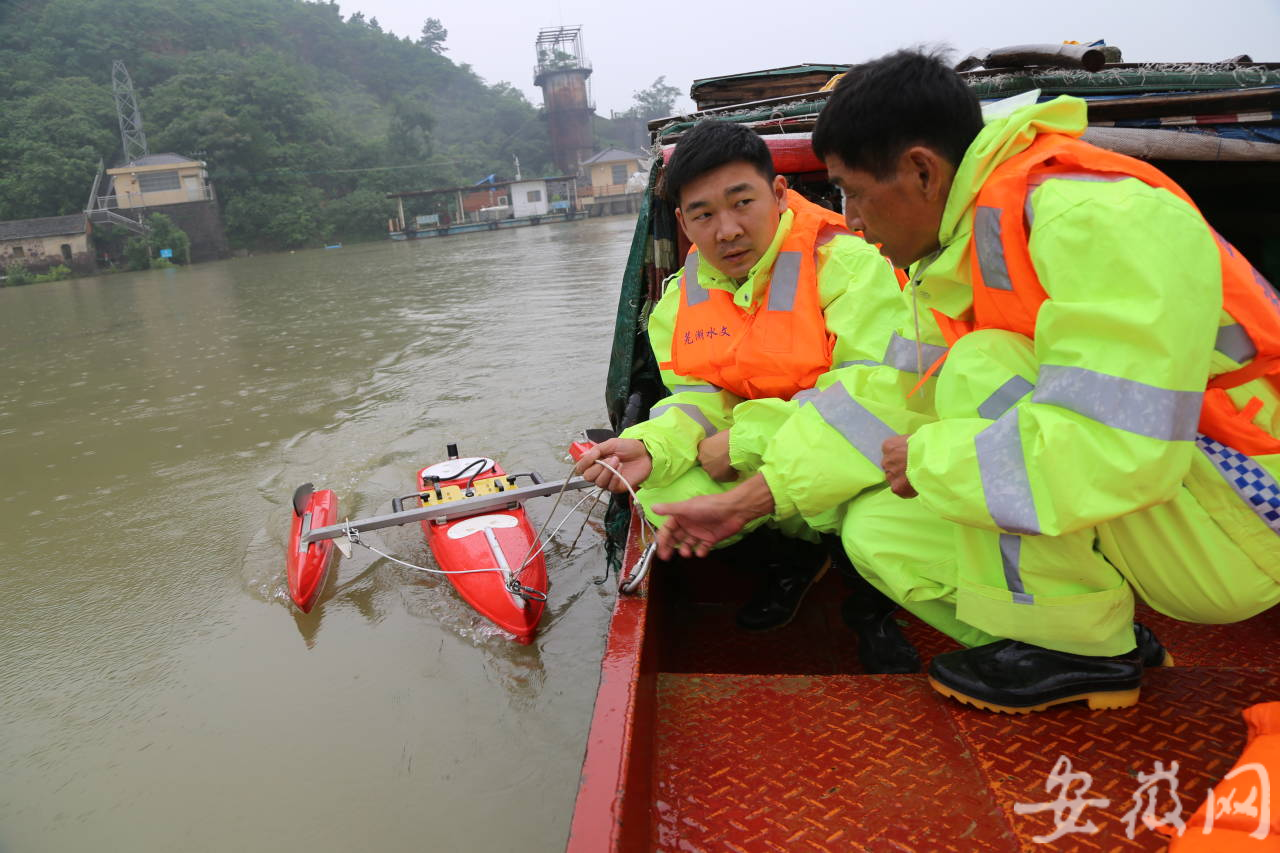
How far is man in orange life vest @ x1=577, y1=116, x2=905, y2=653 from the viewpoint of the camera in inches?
93.0

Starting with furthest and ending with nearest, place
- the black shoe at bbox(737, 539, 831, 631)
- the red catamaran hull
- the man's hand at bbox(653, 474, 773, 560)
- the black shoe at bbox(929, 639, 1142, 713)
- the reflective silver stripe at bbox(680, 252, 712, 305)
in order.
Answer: the red catamaran hull < the reflective silver stripe at bbox(680, 252, 712, 305) < the black shoe at bbox(737, 539, 831, 631) < the man's hand at bbox(653, 474, 773, 560) < the black shoe at bbox(929, 639, 1142, 713)

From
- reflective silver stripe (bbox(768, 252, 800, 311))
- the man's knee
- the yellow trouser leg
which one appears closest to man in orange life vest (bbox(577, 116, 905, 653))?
reflective silver stripe (bbox(768, 252, 800, 311))

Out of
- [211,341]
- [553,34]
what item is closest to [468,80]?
[553,34]

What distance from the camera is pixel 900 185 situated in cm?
159

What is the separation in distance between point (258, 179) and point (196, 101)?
5527 millimetres

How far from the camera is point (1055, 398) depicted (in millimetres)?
1352

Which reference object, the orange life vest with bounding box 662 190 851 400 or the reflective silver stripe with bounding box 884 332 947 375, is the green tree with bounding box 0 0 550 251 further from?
the reflective silver stripe with bounding box 884 332 947 375

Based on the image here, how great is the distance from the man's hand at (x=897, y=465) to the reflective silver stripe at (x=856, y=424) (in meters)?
0.21

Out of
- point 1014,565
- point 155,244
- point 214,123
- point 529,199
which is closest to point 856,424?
point 1014,565

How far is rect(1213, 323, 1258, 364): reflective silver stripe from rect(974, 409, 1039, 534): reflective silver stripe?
1.18ft

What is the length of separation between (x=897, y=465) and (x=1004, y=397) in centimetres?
23

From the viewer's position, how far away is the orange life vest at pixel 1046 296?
1373 mm

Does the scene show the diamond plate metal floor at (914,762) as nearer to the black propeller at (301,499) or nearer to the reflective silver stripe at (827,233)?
the reflective silver stripe at (827,233)

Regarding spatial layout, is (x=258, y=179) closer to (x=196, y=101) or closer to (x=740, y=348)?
(x=196, y=101)
